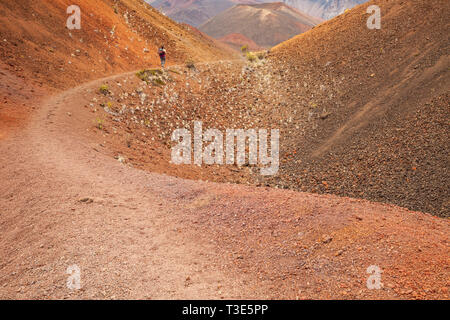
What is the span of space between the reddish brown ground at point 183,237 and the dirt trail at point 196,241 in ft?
0.06

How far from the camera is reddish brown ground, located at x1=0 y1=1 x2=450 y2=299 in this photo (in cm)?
310

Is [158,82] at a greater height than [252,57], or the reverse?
[252,57]

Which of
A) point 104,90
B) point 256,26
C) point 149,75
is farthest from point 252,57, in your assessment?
point 256,26

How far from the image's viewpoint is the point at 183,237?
4.26 m

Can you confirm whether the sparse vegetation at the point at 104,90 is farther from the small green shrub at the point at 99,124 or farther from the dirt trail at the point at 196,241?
the dirt trail at the point at 196,241

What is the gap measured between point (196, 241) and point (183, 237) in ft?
0.80

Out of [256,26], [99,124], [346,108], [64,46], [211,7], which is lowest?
[99,124]

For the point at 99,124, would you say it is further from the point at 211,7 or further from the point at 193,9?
the point at 211,7

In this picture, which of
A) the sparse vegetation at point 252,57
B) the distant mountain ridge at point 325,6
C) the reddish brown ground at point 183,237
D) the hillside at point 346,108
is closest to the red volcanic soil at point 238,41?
the sparse vegetation at point 252,57

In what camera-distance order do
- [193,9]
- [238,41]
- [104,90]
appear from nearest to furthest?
[104,90] → [238,41] → [193,9]

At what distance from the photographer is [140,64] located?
763 inches

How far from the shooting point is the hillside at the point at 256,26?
84125 mm

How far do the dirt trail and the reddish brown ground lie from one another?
18 millimetres

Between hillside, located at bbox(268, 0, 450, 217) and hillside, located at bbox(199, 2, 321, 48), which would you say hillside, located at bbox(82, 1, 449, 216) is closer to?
hillside, located at bbox(268, 0, 450, 217)
